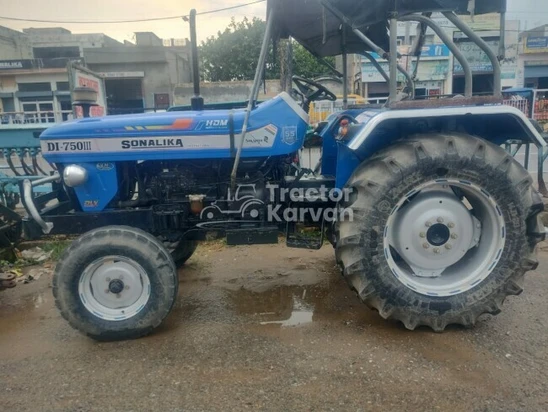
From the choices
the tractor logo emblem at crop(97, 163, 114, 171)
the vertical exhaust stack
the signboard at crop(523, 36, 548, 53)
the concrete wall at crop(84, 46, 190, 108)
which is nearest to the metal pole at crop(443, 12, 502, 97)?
the vertical exhaust stack

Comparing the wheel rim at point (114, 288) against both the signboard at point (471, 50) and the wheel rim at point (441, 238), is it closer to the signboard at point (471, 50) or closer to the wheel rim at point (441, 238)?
the wheel rim at point (441, 238)

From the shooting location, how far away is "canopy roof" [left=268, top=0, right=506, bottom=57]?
3.21m

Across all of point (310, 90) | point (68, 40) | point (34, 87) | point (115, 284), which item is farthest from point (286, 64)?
point (68, 40)

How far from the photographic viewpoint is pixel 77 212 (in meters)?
3.62

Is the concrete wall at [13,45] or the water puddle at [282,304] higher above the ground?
the concrete wall at [13,45]

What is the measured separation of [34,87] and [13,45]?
20.4 feet

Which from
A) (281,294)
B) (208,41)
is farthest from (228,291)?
(208,41)

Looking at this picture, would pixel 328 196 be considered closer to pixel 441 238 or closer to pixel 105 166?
pixel 441 238

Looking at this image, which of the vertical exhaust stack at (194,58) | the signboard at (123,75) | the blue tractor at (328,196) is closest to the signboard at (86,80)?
the vertical exhaust stack at (194,58)

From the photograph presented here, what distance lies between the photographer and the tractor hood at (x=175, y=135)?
3.50 meters

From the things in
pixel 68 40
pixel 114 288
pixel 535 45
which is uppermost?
pixel 68 40

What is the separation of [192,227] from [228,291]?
2.67 ft

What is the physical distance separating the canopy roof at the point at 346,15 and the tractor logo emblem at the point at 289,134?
0.73 m

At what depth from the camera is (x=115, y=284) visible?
10.5 ft
